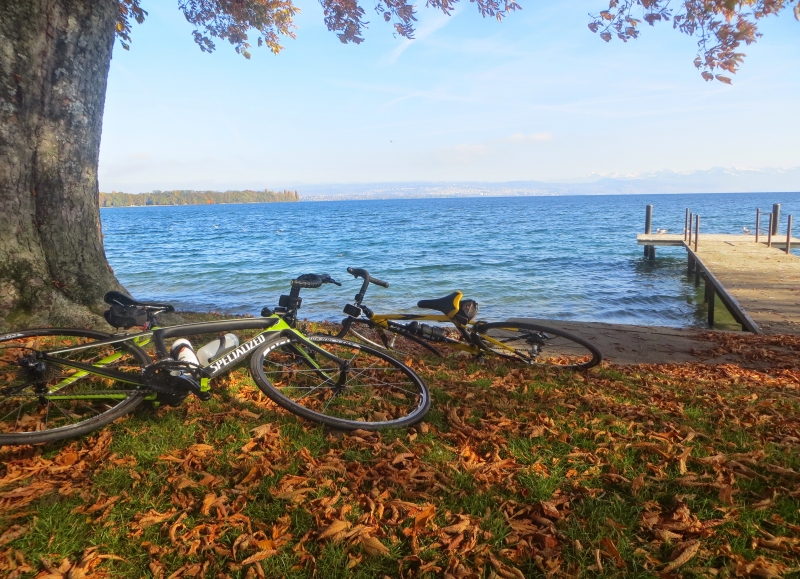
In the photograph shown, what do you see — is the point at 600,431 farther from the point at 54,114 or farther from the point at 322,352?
the point at 54,114

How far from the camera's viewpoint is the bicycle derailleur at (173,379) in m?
3.80

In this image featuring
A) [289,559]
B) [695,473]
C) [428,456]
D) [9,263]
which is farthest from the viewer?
[9,263]

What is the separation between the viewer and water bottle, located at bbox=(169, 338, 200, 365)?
3.91m

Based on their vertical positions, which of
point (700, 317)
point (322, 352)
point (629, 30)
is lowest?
point (700, 317)

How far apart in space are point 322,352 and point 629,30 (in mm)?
6824

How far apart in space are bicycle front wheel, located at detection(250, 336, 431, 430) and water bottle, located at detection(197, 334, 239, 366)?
270 mm

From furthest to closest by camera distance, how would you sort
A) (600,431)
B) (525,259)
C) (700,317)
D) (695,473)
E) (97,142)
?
(525,259)
(700,317)
(97,142)
(600,431)
(695,473)

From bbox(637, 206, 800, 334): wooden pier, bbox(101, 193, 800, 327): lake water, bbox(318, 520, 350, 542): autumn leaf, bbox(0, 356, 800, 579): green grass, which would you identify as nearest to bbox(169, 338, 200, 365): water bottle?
bbox(0, 356, 800, 579): green grass

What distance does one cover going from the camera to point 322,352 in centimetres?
455

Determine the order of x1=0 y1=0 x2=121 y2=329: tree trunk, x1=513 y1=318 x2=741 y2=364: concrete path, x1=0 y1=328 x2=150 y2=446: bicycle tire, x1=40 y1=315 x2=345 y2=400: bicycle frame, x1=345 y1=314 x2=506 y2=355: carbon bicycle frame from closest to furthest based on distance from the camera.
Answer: x1=0 y1=328 x2=150 y2=446: bicycle tire → x1=40 y1=315 x2=345 y2=400: bicycle frame → x1=0 y1=0 x2=121 y2=329: tree trunk → x1=345 y1=314 x2=506 y2=355: carbon bicycle frame → x1=513 y1=318 x2=741 y2=364: concrete path

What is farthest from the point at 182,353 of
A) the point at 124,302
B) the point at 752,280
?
the point at 752,280

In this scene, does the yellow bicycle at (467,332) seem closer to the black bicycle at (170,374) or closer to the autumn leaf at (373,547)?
the black bicycle at (170,374)

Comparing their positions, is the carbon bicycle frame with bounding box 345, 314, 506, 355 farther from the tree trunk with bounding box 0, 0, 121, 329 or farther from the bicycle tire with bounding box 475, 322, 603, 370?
the tree trunk with bounding box 0, 0, 121, 329

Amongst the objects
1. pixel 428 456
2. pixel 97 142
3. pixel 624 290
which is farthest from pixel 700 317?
pixel 97 142
